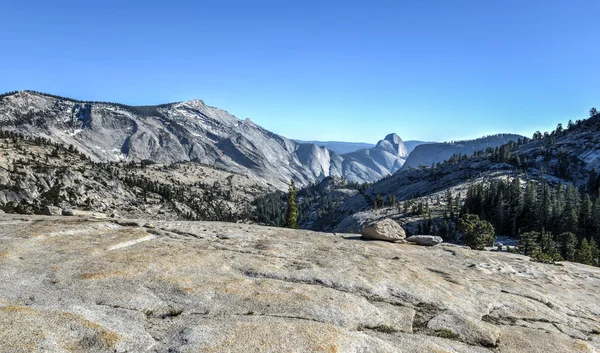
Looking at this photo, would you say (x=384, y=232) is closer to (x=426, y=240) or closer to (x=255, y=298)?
(x=426, y=240)

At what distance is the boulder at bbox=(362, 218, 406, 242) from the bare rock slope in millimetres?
11585

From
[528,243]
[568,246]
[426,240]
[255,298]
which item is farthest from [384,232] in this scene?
[568,246]

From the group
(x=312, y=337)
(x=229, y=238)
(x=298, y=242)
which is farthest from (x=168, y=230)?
(x=312, y=337)

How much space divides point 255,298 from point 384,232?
111 ft

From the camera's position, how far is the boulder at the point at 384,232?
5266cm

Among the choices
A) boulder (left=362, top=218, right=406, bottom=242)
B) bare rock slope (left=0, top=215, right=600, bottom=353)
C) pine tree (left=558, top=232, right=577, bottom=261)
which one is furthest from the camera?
pine tree (left=558, top=232, right=577, bottom=261)

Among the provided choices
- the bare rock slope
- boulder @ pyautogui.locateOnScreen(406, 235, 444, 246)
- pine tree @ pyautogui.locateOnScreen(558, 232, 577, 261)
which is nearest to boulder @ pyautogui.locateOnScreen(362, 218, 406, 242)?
boulder @ pyautogui.locateOnScreen(406, 235, 444, 246)

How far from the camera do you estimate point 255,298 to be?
22.7 meters

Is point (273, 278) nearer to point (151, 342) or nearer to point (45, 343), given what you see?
point (151, 342)

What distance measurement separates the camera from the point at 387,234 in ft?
173

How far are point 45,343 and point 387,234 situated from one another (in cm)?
4509

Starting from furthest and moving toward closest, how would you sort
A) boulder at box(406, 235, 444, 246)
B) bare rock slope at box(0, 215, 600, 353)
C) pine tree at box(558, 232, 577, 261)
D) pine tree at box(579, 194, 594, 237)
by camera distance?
pine tree at box(579, 194, 594, 237), pine tree at box(558, 232, 577, 261), boulder at box(406, 235, 444, 246), bare rock slope at box(0, 215, 600, 353)

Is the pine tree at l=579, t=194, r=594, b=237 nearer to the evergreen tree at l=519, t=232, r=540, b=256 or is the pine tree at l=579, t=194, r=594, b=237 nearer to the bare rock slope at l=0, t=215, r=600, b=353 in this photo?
the evergreen tree at l=519, t=232, r=540, b=256

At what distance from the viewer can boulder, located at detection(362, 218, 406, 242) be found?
173 ft
